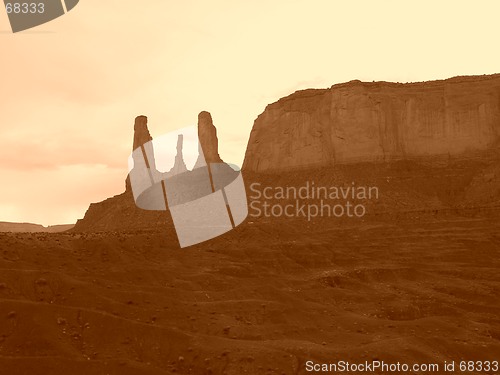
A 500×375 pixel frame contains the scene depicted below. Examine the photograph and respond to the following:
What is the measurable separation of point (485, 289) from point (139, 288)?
18431 mm

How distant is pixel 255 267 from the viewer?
29.1 metres

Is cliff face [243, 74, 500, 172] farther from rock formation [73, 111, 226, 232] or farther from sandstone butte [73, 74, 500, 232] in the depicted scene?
rock formation [73, 111, 226, 232]

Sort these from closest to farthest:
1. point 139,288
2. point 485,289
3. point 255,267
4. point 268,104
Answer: point 139,288, point 485,289, point 255,267, point 268,104

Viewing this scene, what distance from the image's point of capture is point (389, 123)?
7344 cm

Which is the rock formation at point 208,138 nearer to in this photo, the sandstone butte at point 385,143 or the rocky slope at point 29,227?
the sandstone butte at point 385,143

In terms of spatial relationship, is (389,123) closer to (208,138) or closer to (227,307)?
(208,138)

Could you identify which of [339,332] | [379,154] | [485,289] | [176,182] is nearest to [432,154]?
[379,154]

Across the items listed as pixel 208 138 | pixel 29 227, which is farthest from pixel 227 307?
pixel 29 227

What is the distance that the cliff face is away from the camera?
229 feet

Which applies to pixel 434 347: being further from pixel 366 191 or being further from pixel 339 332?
pixel 366 191

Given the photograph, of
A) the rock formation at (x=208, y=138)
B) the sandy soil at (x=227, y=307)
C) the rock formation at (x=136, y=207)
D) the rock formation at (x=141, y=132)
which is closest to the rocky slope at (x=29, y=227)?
the rock formation at (x=141, y=132)

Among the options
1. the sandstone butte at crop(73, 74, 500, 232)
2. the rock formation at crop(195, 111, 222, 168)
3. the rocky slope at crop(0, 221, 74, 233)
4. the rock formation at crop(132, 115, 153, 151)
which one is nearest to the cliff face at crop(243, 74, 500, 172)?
the sandstone butte at crop(73, 74, 500, 232)

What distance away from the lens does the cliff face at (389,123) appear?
229 ft

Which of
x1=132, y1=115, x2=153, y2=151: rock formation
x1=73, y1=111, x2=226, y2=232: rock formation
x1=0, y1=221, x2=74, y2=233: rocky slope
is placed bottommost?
x1=0, y1=221, x2=74, y2=233: rocky slope
